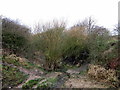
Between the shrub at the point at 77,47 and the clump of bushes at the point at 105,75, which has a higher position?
the shrub at the point at 77,47

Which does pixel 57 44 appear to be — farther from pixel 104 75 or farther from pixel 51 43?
pixel 104 75

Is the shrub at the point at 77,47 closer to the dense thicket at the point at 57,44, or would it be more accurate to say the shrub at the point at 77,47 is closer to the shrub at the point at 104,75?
the dense thicket at the point at 57,44

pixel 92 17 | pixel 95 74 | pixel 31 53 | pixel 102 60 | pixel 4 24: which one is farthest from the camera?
pixel 92 17

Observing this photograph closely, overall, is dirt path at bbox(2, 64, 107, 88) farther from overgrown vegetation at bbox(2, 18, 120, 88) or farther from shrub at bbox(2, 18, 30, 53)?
shrub at bbox(2, 18, 30, 53)

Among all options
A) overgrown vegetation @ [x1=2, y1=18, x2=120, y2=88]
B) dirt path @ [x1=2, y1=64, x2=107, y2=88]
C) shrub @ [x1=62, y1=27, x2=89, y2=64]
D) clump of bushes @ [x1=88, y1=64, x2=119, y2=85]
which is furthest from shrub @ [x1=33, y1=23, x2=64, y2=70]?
clump of bushes @ [x1=88, y1=64, x2=119, y2=85]

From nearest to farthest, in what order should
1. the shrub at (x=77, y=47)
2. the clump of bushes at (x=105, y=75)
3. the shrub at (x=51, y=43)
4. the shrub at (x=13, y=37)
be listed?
the clump of bushes at (x=105, y=75)
the shrub at (x=51, y=43)
the shrub at (x=13, y=37)
the shrub at (x=77, y=47)

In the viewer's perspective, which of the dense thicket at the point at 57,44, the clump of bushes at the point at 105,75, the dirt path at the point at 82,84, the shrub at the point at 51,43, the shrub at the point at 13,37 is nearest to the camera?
the dirt path at the point at 82,84

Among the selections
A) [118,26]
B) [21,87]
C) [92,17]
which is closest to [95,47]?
[118,26]

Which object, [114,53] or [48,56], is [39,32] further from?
[114,53]

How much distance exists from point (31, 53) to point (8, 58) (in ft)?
10.4

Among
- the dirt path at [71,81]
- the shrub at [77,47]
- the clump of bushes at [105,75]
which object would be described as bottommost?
the dirt path at [71,81]

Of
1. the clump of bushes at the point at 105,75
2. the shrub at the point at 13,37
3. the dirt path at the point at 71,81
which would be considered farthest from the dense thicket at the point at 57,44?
the dirt path at the point at 71,81

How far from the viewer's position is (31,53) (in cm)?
1234

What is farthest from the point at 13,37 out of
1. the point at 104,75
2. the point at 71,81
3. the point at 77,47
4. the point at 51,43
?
the point at 104,75
